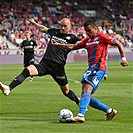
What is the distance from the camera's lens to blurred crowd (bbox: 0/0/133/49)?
150ft

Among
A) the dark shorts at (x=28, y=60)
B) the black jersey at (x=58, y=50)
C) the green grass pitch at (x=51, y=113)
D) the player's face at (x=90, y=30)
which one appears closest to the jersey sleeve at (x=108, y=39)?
the player's face at (x=90, y=30)

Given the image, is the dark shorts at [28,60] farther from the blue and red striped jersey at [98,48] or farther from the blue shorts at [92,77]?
the blue shorts at [92,77]

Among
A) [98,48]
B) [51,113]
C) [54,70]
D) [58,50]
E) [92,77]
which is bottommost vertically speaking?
[51,113]

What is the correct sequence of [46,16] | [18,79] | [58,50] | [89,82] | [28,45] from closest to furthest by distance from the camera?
1. [89,82]
2. [18,79]
3. [58,50]
4. [28,45]
5. [46,16]

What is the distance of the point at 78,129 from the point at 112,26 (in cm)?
4476

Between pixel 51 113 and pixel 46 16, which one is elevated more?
pixel 46 16

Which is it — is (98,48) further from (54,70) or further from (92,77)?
(54,70)

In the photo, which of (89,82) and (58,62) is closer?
(89,82)

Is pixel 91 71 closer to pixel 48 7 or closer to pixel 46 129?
pixel 46 129

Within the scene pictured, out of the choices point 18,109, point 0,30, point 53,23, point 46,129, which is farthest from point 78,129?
point 53,23

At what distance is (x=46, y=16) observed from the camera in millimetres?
52500

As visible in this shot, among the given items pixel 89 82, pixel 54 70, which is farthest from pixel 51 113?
pixel 89 82

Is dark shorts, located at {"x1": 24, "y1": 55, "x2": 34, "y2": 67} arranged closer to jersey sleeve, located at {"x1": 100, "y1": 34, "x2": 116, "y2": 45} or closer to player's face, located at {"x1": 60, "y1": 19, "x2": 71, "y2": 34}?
player's face, located at {"x1": 60, "y1": 19, "x2": 71, "y2": 34}

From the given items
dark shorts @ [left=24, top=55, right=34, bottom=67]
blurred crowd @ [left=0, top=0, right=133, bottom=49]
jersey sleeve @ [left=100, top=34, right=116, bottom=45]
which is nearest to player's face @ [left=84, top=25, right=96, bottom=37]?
jersey sleeve @ [left=100, top=34, right=116, bottom=45]
